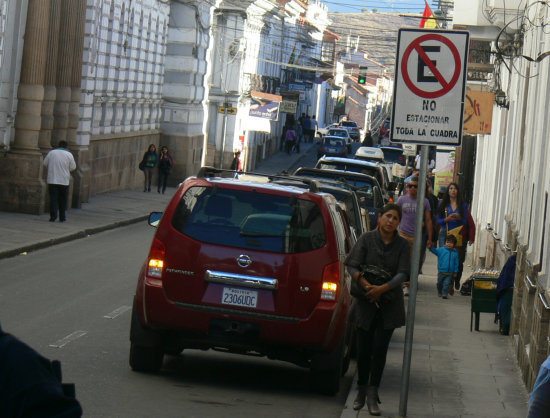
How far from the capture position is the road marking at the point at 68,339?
36.8 ft

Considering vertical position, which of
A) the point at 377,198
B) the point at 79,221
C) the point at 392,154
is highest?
the point at 392,154

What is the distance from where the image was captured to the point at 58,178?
84.1 ft

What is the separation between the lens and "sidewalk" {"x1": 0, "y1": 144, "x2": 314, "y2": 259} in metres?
21.1

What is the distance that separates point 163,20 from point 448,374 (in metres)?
36.8

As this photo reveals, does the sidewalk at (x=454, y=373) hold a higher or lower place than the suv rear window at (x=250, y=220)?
lower

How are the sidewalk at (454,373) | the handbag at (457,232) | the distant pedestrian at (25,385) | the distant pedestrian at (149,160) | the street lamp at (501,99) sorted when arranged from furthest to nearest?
the distant pedestrian at (149,160) → the street lamp at (501,99) → the handbag at (457,232) → the sidewalk at (454,373) → the distant pedestrian at (25,385)

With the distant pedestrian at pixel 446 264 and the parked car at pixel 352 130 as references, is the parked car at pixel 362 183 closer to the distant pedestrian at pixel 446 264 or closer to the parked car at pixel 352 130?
the distant pedestrian at pixel 446 264

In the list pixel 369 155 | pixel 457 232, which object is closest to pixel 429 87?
pixel 457 232

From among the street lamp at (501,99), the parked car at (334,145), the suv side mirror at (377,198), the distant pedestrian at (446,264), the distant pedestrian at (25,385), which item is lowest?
the distant pedestrian at (446,264)

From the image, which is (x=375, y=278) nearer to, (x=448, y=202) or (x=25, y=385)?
(x=25, y=385)

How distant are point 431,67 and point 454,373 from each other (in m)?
3.76

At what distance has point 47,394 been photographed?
2.98 meters

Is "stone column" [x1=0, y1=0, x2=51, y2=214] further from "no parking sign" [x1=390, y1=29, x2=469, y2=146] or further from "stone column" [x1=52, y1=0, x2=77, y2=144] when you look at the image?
"no parking sign" [x1=390, y1=29, x2=469, y2=146]

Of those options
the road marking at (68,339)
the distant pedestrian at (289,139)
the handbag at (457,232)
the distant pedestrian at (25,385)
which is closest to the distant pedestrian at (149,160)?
the handbag at (457,232)
